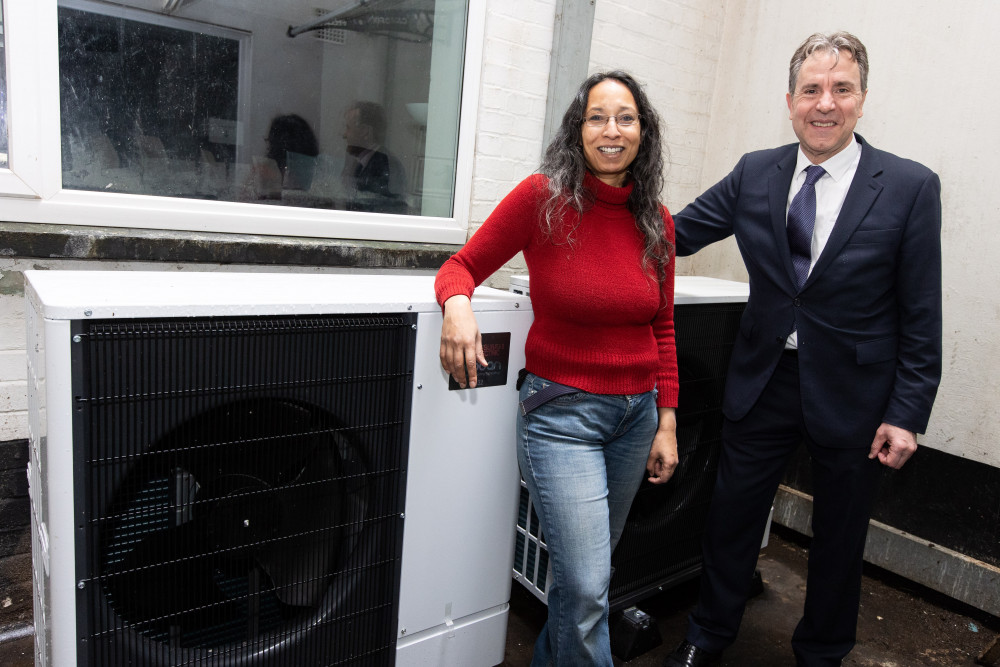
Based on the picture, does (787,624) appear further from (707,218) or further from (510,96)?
(510,96)

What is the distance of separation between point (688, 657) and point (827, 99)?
1610 millimetres

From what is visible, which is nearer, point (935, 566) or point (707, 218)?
point (707, 218)

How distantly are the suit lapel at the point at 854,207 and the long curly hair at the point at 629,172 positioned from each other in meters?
0.41

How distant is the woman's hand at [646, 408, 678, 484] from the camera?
1649mm

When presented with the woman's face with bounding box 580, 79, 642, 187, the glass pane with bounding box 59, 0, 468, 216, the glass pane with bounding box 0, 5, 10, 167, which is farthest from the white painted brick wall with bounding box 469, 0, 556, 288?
the glass pane with bounding box 0, 5, 10, 167

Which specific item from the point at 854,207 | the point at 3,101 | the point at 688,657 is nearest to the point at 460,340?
the point at 854,207

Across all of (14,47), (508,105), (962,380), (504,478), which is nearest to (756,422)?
(504,478)

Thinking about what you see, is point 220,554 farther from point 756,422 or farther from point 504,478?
point 756,422

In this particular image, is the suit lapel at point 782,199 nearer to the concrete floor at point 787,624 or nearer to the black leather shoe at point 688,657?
the black leather shoe at point 688,657

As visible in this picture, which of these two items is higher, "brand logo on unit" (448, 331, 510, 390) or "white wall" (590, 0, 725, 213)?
"white wall" (590, 0, 725, 213)

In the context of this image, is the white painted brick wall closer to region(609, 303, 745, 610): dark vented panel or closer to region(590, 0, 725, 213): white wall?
region(590, 0, 725, 213): white wall

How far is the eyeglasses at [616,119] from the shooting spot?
1.48 m

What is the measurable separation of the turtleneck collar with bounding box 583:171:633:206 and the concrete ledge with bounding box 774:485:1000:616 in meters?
2.04

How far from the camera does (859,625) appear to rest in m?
2.38
